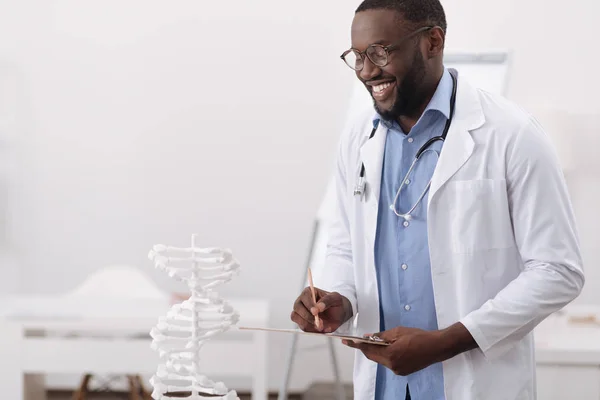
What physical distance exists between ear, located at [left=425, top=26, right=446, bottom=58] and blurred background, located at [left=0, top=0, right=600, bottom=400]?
2638 mm

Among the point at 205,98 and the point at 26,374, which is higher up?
the point at 205,98

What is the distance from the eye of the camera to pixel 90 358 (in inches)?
133

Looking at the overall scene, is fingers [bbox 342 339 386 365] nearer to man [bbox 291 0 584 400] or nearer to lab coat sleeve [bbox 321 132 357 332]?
man [bbox 291 0 584 400]

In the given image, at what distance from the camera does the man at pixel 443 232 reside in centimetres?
154

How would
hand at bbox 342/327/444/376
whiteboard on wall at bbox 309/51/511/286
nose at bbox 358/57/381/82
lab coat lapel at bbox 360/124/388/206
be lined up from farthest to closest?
whiteboard on wall at bbox 309/51/511/286 → lab coat lapel at bbox 360/124/388/206 → nose at bbox 358/57/381/82 → hand at bbox 342/327/444/376

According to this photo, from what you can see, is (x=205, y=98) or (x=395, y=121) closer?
(x=395, y=121)

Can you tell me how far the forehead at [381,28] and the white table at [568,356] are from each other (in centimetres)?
178

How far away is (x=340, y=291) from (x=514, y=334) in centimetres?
40

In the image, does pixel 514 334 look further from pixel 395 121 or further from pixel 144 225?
pixel 144 225

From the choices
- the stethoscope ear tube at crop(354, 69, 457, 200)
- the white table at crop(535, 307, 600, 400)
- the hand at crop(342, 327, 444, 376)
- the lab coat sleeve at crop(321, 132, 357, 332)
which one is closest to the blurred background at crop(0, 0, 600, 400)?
the white table at crop(535, 307, 600, 400)

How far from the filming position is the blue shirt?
167 cm

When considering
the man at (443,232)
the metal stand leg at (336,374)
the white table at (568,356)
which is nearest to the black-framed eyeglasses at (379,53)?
the man at (443,232)

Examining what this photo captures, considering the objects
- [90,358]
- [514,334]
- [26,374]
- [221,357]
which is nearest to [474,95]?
[514,334]

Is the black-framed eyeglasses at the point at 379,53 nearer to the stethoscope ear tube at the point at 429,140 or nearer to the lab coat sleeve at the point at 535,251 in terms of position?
the stethoscope ear tube at the point at 429,140
